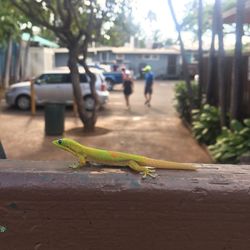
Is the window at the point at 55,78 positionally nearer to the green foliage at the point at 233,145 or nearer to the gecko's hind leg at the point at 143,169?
the green foliage at the point at 233,145

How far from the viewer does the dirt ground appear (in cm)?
1140

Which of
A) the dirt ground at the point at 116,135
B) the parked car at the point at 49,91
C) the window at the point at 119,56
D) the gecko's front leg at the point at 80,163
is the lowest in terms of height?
the dirt ground at the point at 116,135

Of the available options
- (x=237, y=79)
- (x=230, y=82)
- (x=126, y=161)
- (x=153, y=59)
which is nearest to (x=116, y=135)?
(x=230, y=82)

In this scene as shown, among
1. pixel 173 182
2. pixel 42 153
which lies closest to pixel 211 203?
pixel 173 182

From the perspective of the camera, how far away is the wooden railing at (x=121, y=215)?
1.35 metres

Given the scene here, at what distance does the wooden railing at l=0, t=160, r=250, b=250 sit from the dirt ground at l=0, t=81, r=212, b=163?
322 inches

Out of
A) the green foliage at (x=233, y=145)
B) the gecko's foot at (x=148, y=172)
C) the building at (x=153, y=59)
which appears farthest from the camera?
the building at (x=153, y=59)

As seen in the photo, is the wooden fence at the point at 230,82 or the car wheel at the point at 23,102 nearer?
the wooden fence at the point at 230,82

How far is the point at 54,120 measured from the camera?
556 inches

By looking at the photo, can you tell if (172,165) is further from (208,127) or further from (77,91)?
(77,91)

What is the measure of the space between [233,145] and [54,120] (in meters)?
6.12

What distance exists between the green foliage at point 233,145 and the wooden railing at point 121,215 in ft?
23.9

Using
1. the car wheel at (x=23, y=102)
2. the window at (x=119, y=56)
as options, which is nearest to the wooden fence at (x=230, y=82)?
the car wheel at (x=23, y=102)

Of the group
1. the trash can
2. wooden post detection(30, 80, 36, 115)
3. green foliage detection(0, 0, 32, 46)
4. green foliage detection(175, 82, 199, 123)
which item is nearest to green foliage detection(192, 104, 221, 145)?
→ green foliage detection(175, 82, 199, 123)
